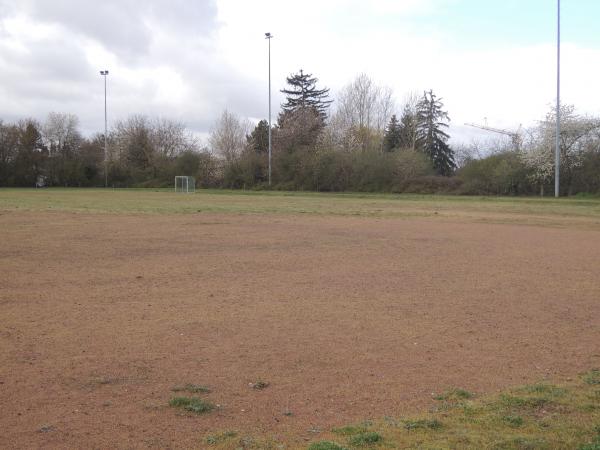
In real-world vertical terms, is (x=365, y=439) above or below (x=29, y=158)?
below

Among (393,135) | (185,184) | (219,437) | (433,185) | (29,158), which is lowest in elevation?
(219,437)

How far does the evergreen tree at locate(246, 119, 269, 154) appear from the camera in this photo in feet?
266

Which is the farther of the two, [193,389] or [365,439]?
[193,389]

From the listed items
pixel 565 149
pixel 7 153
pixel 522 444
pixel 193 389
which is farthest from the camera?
pixel 7 153

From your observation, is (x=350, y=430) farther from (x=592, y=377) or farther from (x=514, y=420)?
(x=592, y=377)

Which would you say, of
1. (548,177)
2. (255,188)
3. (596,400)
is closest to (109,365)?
(596,400)

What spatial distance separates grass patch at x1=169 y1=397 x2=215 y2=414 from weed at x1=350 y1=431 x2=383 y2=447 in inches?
50.2

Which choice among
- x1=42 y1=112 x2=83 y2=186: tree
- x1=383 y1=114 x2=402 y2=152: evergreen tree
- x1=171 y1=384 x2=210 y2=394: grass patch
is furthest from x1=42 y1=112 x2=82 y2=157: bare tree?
x1=171 y1=384 x2=210 y2=394: grass patch

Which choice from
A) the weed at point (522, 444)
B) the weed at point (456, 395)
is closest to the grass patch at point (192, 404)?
the weed at point (456, 395)

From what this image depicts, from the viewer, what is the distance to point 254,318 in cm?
787

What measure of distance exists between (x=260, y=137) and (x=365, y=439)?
79.5 m

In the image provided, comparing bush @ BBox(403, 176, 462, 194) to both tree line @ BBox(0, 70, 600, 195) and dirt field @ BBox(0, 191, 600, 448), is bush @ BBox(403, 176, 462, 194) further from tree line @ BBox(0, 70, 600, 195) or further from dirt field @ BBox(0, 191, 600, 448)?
dirt field @ BBox(0, 191, 600, 448)

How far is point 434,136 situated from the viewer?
255ft

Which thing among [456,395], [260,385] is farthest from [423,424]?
[260,385]
